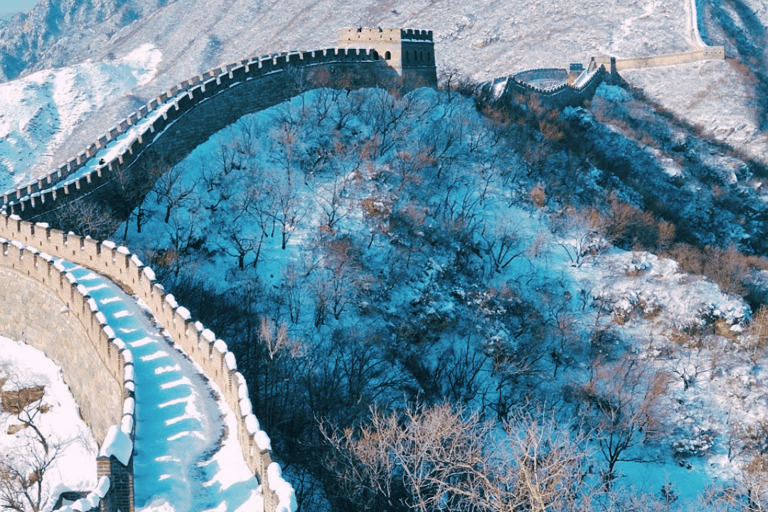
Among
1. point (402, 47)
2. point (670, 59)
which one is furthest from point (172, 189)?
point (670, 59)

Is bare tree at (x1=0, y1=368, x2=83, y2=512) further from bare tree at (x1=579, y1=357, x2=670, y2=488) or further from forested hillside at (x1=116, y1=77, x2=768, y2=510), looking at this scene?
bare tree at (x1=579, y1=357, x2=670, y2=488)

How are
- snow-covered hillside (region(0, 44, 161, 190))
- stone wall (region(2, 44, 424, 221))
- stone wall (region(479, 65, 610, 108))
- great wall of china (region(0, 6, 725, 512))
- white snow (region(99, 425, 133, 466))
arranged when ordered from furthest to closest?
snow-covered hillside (region(0, 44, 161, 190)) → stone wall (region(479, 65, 610, 108)) → stone wall (region(2, 44, 424, 221)) → great wall of china (region(0, 6, 725, 512)) → white snow (region(99, 425, 133, 466))

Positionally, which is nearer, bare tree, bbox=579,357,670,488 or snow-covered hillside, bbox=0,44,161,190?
bare tree, bbox=579,357,670,488

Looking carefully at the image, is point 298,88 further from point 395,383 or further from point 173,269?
point 395,383

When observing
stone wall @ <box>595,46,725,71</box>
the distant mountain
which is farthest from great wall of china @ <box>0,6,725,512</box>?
the distant mountain

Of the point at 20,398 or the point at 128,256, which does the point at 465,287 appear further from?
the point at 20,398

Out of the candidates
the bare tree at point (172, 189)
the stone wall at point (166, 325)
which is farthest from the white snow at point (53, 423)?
the bare tree at point (172, 189)

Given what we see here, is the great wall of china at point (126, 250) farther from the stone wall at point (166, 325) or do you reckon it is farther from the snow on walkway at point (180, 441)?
the snow on walkway at point (180, 441)
